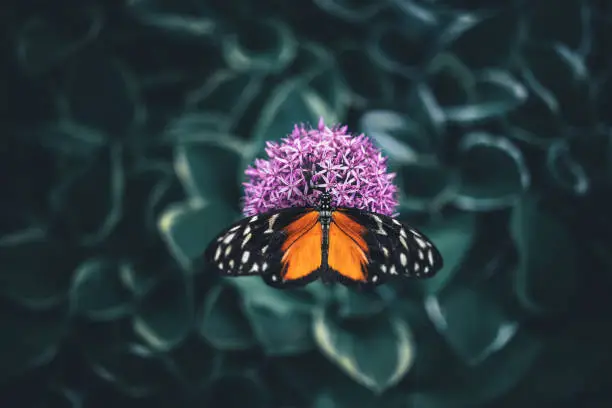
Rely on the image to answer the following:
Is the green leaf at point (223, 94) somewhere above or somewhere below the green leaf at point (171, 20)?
below

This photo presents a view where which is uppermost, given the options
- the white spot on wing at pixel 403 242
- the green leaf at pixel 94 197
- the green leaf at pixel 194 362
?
the green leaf at pixel 94 197

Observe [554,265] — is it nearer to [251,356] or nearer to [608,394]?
[608,394]

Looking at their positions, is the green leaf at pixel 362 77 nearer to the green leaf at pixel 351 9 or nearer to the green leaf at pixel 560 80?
the green leaf at pixel 351 9

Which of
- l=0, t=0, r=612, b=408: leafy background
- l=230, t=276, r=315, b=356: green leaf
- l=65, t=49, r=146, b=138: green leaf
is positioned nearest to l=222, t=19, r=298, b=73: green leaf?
l=0, t=0, r=612, b=408: leafy background

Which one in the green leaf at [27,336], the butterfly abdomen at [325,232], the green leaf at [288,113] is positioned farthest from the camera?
the green leaf at [27,336]

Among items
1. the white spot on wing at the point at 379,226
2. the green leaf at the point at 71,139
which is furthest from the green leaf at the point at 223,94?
the white spot on wing at the point at 379,226

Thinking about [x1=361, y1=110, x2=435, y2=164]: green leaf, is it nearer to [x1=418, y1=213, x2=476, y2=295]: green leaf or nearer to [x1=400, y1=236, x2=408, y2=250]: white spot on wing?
[x1=418, y1=213, x2=476, y2=295]: green leaf

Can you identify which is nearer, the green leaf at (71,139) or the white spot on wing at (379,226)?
the white spot on wing at (379,226)
